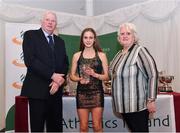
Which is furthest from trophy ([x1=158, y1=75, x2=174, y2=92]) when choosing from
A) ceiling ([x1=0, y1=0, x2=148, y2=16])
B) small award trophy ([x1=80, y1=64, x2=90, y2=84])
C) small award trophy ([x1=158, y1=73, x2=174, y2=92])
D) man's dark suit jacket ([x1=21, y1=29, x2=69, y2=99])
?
ceiling ([x1=0, y1=0, x2=148, y2=16])

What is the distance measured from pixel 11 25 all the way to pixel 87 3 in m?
1.79

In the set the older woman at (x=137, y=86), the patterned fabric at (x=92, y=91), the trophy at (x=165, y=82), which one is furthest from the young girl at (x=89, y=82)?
the trophy at (x=165, y=82)

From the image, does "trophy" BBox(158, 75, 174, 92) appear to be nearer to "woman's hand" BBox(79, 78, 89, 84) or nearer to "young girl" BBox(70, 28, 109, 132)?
"young girl" BBox(70, 28, 109, 132)

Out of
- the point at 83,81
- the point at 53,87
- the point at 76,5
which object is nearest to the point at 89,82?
the point at 83,81

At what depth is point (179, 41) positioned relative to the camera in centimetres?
353

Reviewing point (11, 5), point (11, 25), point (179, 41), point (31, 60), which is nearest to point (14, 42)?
point (11, 25)

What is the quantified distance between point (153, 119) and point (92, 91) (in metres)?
0.85

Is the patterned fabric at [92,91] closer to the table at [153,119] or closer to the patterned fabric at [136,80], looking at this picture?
the patterned fabric at [136,80]

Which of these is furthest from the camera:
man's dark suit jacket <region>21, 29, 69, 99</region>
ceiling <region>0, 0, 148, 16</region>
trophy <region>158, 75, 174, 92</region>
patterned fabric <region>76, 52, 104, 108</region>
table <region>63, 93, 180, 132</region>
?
ceiling <region>0, 0, 148, 16</region>

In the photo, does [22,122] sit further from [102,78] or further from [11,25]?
[11,25]

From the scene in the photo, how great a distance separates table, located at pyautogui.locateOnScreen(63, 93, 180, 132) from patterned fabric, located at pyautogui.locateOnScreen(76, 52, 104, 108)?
47 cm

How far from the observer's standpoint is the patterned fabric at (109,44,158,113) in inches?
70.4

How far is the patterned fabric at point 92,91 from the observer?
2102 millimetres

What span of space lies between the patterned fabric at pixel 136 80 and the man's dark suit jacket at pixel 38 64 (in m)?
0.56
